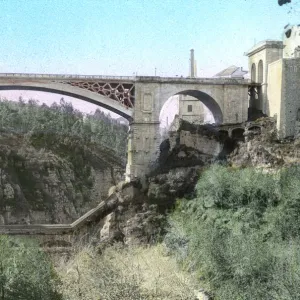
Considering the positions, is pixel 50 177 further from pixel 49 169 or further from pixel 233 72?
pixel 233 72

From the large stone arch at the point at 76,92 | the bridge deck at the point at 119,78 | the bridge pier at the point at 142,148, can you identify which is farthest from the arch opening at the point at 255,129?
the large stone arch at the point at 76,92

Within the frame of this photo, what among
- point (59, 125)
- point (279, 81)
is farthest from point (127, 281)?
point (59, 125)

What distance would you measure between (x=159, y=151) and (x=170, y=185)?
2613 mm

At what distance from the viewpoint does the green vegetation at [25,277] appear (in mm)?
13672

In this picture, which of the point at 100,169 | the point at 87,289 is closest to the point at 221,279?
the point at 87,289

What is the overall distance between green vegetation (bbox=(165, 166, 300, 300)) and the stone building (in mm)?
4687

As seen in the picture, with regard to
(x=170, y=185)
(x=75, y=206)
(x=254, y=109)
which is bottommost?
(x=75, y=206)

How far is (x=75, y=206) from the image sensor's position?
159 feet

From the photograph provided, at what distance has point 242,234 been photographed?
18.7m

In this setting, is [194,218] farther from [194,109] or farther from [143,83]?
[194,109]

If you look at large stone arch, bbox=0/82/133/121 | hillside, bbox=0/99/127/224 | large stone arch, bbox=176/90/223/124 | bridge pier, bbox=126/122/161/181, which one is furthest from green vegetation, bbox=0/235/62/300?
hillside, bbox=0/99/127/224

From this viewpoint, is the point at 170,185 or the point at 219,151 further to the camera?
the point at 219,151

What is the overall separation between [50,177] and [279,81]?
86.5 ft

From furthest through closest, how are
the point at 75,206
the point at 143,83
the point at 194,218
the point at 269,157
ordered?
the point at 75,206 → the point at 143,83 → the point at 269,157 → the point at 194,218
